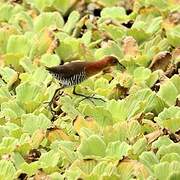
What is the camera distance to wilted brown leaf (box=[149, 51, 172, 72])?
3.50 metres

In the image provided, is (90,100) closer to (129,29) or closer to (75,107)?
(75,107)

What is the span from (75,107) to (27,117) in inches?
8.4

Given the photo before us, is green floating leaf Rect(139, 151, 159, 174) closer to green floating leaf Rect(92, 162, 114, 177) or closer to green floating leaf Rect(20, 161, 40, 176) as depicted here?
green floating leaf Rect(92, 162, 114, 177)

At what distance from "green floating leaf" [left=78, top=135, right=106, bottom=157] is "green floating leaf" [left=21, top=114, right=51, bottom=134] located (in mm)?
235

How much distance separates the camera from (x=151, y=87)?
3.37 m

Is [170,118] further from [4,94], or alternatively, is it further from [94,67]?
[4,94]

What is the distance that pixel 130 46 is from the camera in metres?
3.65

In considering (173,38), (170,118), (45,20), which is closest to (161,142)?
(170,118)

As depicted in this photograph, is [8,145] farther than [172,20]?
No

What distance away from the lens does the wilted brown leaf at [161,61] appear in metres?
3.50

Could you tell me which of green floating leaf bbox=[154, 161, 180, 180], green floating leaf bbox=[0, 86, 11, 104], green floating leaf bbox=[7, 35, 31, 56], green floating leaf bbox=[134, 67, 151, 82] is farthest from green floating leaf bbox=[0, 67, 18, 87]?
green floating leaf bbox=[154, 161, 180, 180]

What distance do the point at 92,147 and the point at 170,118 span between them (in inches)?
13.0

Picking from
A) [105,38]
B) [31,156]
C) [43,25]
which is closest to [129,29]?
[105,38]

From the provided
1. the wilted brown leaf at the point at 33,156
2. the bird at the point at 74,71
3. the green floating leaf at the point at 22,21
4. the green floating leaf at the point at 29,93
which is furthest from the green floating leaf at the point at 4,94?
the green floating leaf at the point at 22,21
